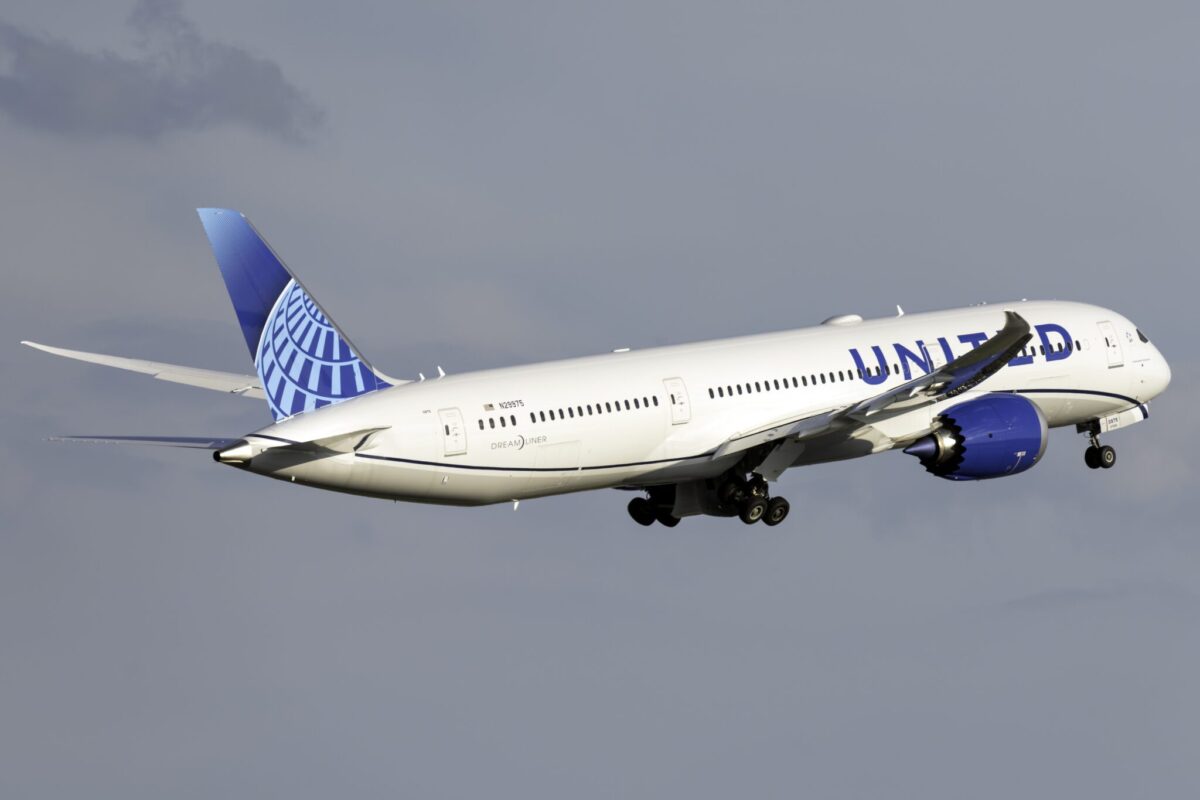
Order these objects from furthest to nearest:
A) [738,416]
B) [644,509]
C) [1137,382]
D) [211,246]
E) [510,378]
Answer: [1137,382]
[644,509]
[738,416]
[510,378]
[211,246]

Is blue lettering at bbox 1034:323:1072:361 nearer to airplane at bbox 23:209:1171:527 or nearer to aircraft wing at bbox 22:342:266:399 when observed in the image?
airplane at bbox 23:209:1171:527

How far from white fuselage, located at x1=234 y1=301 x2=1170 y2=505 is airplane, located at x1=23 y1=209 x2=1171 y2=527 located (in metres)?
0.05

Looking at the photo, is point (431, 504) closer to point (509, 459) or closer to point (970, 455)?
point (509, 459)

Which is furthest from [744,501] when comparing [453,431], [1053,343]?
[1053,343]

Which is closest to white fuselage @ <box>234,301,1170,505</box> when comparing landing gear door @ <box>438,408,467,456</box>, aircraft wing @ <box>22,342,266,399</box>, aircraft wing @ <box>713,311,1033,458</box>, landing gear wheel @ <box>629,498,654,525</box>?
landing gear door @ <box>438,408,467,456</box>

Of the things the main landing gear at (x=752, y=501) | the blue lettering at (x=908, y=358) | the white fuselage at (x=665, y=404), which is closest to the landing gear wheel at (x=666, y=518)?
the main landing gear at (x=752, y=501)

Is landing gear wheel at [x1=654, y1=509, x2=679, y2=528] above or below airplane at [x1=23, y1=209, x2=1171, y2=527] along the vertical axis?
below

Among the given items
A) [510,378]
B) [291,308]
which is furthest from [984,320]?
[291,308]

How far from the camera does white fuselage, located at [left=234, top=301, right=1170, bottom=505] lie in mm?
52375

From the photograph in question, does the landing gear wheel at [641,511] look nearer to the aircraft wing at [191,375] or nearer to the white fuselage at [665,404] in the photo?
the white fuselage at [665,404]

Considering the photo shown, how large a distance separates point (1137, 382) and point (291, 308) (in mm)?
27441

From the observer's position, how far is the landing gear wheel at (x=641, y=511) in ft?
204

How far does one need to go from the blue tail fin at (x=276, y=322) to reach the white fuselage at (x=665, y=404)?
26.4 inches

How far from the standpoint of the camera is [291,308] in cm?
5178
